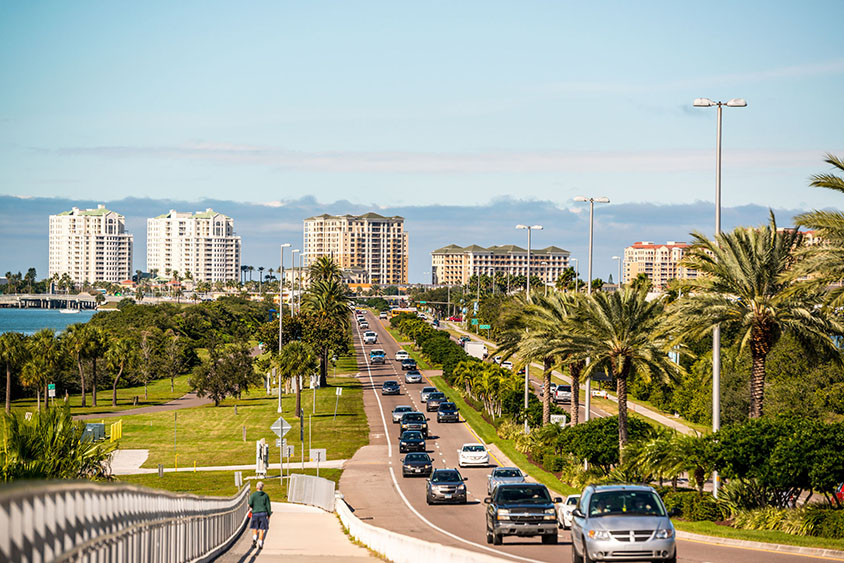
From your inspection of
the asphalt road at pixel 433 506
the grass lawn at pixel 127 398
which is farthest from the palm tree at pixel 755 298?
the grass lawn at pixel 127 398

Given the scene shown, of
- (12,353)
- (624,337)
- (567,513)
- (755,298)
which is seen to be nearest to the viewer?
(567,513)

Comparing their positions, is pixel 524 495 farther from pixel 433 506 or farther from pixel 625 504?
pixel 433 506

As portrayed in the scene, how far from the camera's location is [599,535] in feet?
55.7

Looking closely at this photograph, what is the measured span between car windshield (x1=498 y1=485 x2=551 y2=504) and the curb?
3.84 metres

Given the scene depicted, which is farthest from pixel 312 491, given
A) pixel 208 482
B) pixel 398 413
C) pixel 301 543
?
pixel 398 413

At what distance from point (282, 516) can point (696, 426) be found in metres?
42.8

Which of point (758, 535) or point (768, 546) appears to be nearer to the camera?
point (768, 546)

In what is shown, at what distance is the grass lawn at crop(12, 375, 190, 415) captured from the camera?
8388 cm

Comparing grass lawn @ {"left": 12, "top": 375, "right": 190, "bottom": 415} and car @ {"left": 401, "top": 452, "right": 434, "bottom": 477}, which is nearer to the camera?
car @ {"left": 401, "top": 452, "right": 434, "bottom": 477}

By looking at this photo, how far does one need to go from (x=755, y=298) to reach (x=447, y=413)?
40.3 meters

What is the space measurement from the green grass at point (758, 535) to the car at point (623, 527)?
6026 millimetres

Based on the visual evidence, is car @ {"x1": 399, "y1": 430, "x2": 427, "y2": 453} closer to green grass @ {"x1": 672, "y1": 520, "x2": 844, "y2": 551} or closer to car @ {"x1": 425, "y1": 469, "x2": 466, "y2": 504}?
car @ {"x1": 425, "y1": 469, "x2": 466, "y2": 504}

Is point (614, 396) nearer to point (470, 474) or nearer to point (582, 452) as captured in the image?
point (470, 474)

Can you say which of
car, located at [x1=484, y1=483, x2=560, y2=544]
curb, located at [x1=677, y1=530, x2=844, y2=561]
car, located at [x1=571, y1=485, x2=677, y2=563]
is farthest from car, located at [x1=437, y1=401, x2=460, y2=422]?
car, located at [x1=571, y1=485, x2=677, y2=563]
